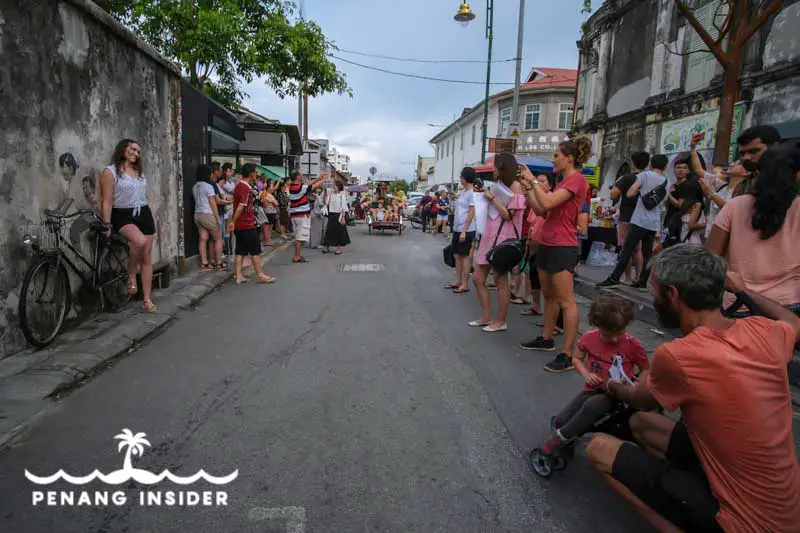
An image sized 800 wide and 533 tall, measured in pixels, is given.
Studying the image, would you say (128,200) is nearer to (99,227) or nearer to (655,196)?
(99,227)

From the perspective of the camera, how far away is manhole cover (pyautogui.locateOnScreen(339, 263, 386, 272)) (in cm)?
1039

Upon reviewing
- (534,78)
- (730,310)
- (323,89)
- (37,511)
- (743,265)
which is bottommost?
(37,511)

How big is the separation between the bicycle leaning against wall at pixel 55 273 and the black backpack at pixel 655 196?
6.64 metres

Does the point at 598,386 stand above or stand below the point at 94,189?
below

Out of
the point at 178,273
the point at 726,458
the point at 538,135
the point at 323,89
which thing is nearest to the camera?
the point at 726,458

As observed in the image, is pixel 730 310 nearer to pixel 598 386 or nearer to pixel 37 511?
pixel 598 386

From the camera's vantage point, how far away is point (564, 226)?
4.68 metres

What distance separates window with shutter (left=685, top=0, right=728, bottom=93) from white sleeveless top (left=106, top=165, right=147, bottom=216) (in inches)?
582

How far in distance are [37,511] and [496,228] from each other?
15.0ft

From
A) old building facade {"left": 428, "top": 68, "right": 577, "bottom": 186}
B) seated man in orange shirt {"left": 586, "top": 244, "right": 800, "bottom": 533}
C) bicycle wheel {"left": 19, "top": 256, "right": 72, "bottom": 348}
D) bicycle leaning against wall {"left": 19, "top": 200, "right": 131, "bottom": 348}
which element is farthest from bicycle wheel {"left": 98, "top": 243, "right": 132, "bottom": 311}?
old building facade {"left": 428, "top": 68, "right": 577, "bottom": 186}

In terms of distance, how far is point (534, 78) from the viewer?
137ft

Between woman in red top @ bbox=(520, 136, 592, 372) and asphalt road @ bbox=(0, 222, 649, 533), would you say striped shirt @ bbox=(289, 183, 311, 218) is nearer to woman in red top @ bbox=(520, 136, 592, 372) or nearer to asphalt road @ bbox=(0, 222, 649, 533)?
asphalt road @ bbox=(0, 222, 649, 533)

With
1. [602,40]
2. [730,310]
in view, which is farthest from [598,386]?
[602,40]

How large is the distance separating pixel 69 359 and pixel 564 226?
4.28 m
